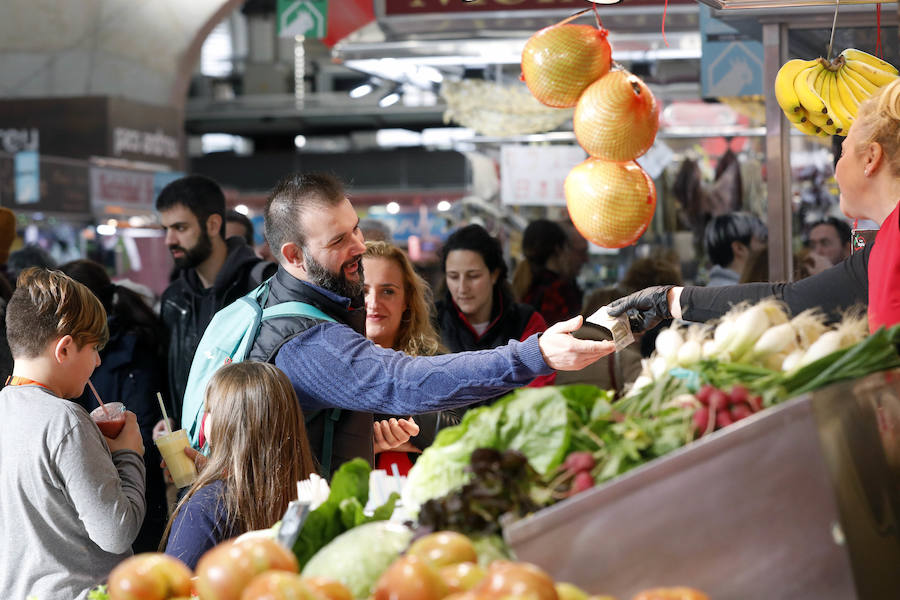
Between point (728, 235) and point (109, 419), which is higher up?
point (728, 235)

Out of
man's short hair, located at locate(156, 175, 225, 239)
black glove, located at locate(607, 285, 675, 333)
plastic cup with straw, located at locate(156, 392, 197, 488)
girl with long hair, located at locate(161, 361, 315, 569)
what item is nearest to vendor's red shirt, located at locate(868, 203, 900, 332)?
black glove, located at locate(607, 285, 675, 333)

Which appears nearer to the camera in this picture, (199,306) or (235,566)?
(235,566)

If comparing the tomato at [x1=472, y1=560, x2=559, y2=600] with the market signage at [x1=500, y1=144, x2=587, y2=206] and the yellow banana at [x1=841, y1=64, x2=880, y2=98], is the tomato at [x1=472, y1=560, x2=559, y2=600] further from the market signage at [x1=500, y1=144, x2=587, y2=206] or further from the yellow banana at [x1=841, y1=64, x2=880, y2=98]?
the market signage at [x1=500, y1=144, x2=587, y2=206]

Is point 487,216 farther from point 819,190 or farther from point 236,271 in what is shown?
point 236,271

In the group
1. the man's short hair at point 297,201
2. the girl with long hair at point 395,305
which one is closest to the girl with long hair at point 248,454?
the man's short hair at point 297,201

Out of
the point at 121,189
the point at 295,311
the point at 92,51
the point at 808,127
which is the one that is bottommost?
the point at 295,311

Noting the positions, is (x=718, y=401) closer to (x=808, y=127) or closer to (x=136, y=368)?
(x=808, y=127)

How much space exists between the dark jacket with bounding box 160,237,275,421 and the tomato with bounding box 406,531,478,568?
3.04 meters

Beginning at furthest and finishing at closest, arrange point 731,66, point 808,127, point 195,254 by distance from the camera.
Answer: point 731,66 < point 195,254 < point 808,127

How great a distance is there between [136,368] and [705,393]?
3311mm

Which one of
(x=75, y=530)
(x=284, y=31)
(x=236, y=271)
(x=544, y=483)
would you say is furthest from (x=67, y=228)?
(x=544, y=483)

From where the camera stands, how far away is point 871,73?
3277 millimetres

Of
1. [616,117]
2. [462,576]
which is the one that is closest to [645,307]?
[616,117]

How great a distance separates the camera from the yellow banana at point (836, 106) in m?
3.26
